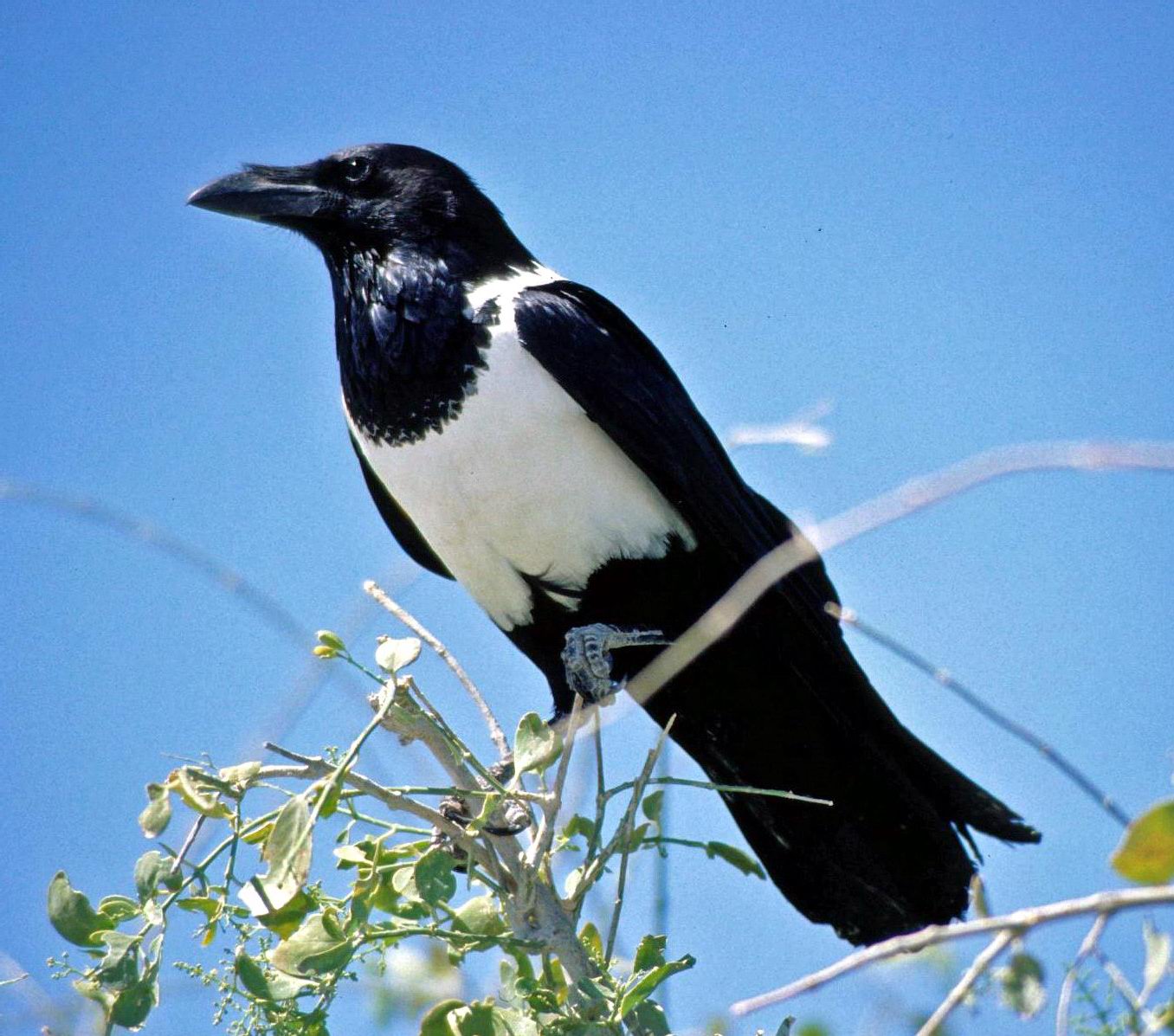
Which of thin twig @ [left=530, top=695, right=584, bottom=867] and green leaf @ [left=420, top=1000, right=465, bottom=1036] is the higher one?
thin twig @ [left=530, top=695, right=584, bottom=867]

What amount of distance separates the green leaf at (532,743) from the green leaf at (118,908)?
54 centimetres

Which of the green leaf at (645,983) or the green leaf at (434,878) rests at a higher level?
the green leaf at (434,878)

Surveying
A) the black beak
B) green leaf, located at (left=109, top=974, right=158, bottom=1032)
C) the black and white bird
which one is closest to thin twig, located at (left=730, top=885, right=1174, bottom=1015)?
green leaf, located at (left=109, top=974, right=158, bottom=1032)

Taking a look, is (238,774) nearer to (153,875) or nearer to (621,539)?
(153,875)

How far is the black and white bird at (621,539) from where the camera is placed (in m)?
3.39

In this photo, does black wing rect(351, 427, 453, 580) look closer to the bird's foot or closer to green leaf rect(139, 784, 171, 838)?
the bird's foot

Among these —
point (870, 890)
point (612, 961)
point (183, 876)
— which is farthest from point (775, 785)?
point (183, 876)

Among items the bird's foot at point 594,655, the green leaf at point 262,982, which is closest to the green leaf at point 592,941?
the green leaf at point 262,982

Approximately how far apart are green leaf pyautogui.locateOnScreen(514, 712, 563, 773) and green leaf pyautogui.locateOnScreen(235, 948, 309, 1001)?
41 cm

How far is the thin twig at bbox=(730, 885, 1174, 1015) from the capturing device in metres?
0.99

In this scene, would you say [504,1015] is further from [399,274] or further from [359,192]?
[359,192]

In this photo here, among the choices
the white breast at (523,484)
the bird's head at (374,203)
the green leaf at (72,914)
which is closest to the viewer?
the green leaf at (72,914)

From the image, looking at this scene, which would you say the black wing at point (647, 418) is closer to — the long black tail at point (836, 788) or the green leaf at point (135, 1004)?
the long black tail at point (836, 788)

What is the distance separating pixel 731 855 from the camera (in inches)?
104
